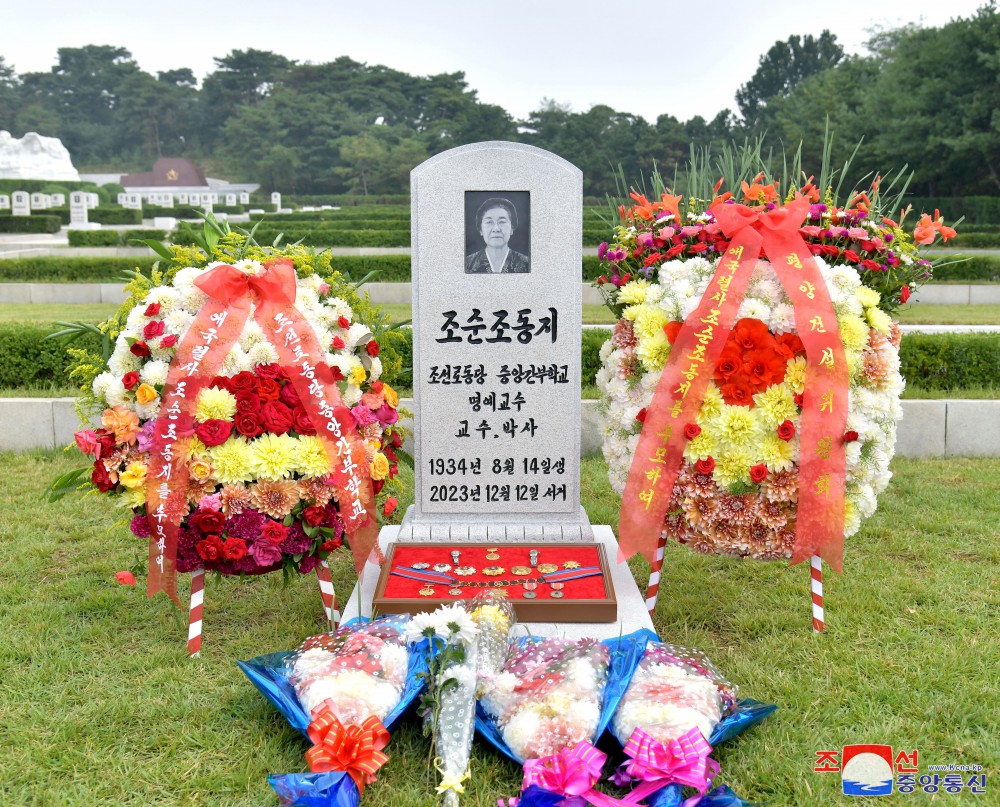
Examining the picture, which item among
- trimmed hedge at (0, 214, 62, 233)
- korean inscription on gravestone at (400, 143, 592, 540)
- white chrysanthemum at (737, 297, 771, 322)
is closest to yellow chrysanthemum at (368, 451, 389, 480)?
korean inscription on gravestone at (400, 143, 592, 540)

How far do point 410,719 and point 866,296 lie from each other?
2000mm

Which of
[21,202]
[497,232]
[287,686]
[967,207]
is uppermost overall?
[21,202]

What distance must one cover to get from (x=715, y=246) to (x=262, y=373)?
1601mm

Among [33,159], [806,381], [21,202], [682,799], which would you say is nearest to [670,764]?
Answer: [682,799]

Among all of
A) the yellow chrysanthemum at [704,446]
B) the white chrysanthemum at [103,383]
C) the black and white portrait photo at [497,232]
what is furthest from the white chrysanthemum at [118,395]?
the yellow chrysanthemum at [704,446]

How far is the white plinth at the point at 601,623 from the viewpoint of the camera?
3148 mm

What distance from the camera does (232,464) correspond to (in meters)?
2.88

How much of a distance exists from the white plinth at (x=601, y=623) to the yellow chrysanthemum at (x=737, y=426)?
70 centimetres

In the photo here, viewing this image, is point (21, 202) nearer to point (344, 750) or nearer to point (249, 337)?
point (249, 337)

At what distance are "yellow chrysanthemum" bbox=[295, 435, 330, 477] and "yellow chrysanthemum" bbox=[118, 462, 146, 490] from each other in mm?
485

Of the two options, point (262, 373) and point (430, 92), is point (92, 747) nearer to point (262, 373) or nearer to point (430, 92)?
point (262, 373)

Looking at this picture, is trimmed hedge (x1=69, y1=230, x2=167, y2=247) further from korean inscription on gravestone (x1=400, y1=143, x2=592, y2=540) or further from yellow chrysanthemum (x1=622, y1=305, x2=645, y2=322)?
yellow chrysanthemum (x1=622, y1=305, x2=645, y2=322)

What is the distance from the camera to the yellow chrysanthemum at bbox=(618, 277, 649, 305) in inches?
129

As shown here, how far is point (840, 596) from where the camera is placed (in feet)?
11.9
